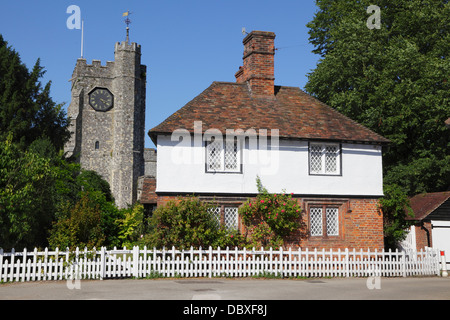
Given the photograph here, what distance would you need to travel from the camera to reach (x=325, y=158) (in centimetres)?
2156

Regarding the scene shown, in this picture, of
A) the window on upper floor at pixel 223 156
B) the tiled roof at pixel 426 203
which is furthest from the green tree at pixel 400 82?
the window on upper floor at pixel 223 156

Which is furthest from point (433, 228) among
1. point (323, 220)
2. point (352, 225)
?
point (323, 220)

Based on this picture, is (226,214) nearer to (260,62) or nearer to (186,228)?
(186,228)

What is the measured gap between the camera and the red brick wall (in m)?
20.7

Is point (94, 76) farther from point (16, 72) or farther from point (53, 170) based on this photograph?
point (53, 170)

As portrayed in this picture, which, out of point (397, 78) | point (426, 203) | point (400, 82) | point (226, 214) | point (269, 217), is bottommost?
point (269, 217)

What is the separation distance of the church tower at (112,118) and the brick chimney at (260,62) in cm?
4123

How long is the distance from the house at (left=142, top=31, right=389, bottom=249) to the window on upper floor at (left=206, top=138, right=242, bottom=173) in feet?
0.13

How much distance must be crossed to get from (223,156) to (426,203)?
13.0 m

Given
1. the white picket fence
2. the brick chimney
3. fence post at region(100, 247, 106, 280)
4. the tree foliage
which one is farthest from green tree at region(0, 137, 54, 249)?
the brick chimney

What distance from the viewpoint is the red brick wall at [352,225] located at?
2070 centimetres

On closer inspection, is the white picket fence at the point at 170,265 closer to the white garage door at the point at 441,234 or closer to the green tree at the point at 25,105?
the white garage door at the point at 441,234

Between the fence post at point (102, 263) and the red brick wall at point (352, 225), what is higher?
the red brick wall at point (352, 225)

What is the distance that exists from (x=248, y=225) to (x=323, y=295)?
26.6ft
